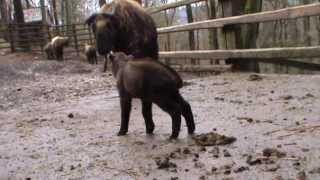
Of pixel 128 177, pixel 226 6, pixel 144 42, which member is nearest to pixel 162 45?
pixel 226 6

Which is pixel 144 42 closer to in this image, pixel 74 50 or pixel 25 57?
pixel 25 57

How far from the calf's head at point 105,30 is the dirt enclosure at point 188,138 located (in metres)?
0.83

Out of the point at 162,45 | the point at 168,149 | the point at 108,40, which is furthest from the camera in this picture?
the point at 162,45

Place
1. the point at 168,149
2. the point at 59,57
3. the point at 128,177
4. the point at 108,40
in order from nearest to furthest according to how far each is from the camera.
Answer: the point at 128,177 < the point at 168,149 < the point at 108,40 < the point at 59,57

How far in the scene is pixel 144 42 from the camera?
6105 millimetres

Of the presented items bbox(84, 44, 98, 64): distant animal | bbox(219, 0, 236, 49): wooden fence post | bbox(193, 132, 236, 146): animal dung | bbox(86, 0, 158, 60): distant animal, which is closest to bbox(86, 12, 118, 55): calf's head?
bbox(86, 0, 158, 60): distant animal

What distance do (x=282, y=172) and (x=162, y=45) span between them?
543 inches

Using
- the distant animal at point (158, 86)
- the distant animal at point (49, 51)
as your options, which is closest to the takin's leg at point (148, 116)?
the distant animal at point (158, 86)

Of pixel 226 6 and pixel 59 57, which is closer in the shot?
pixel 226 6

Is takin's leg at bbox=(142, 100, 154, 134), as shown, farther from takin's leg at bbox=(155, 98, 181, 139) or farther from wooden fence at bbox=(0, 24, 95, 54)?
wooden fence at bbox=(0, 24, 95, 54)

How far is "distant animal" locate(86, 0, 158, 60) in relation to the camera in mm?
5730

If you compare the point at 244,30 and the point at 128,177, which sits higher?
the point at 244,30

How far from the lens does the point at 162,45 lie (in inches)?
679

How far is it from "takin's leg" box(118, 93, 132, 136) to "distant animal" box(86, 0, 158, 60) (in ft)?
1.56
